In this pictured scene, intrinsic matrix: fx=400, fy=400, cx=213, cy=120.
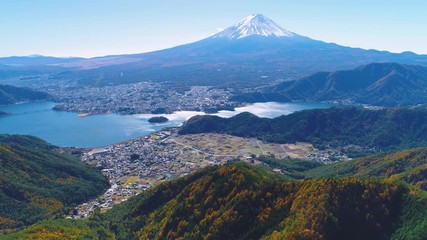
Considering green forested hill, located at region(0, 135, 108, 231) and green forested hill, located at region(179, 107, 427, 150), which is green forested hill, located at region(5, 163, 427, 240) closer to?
green forested hill, located at region(0, 135, 108, 231)

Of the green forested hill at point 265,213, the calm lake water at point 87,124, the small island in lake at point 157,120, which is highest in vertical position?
the green forested hill at point 265,213

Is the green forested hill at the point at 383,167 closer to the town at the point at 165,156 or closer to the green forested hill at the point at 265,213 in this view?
the town at the point at 165,156

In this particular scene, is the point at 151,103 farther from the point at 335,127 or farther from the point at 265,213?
the point at 265,213

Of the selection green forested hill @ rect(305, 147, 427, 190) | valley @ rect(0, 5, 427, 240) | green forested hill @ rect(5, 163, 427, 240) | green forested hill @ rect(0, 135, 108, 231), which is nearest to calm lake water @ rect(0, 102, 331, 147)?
valley @ rect(0, 5, 427, 240)

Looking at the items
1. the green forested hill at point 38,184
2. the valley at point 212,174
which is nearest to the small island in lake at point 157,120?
the valley at point 212,174

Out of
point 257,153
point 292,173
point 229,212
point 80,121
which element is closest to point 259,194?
point 229,212

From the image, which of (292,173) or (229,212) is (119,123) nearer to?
(292,173)
